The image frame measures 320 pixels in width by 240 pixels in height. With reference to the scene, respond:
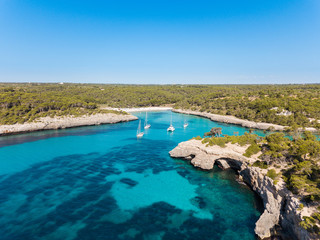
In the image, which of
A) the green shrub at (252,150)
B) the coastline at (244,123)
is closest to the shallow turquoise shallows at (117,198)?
the green shrub at (252,150)

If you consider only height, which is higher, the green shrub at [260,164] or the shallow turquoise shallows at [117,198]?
the green shrub at [260,164]

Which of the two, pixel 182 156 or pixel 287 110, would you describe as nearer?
pixel 182 156

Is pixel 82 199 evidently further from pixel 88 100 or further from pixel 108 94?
pixel 108 94

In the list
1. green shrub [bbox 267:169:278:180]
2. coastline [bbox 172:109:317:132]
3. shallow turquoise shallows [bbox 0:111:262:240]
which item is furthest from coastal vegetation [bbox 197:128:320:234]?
coastline [bbox 172:109:317:132]

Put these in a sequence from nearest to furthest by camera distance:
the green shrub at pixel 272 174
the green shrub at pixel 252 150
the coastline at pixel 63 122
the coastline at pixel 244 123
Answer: the green shrub at pixel 272 174 → the green shrub at pixel 252 150 → the coastline at pixel 63 122 → the coastline at pixel 244 123

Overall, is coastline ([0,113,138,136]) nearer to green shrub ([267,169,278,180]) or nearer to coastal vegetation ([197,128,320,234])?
coastal vegetation ([197,128,320,234])

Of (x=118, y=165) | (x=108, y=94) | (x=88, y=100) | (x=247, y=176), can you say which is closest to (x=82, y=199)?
(x=118, y=165)

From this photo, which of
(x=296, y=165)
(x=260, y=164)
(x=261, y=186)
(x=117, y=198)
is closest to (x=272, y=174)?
(x=261, y=186)

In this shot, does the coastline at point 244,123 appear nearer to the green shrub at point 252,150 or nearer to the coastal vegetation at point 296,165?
the green shrub at point 252,150
